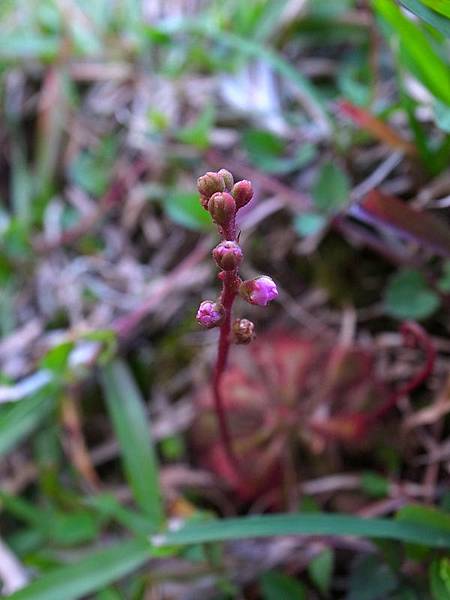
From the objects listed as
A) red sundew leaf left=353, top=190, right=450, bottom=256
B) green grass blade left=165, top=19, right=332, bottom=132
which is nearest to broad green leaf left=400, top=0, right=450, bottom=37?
red sundew leaf left=353, top=190, right=450, bottom=256

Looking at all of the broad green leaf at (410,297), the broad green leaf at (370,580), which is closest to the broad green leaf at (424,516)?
the broad green leaf at (370,580)

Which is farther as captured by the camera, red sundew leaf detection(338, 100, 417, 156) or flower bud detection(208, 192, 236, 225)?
red sundew leaf detection(338, 100, 417, 156)

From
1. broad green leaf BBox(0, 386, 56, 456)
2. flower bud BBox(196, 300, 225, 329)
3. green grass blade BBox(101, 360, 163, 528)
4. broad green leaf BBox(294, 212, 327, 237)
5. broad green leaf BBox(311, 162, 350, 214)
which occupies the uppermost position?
flower bud BBox(196, 300, 225, 329)

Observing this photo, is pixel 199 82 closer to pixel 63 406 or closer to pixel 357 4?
pixel 357 4

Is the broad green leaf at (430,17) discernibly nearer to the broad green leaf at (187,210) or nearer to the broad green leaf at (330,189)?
the broad green leaf at (330,189)

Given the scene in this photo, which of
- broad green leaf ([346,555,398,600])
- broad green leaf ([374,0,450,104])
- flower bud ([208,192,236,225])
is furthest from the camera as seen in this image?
broad green leaf ([374,0,450,104])

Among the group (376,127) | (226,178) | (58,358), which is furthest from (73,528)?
(376,127)

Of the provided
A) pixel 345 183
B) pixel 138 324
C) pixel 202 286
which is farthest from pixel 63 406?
pixel 345 183

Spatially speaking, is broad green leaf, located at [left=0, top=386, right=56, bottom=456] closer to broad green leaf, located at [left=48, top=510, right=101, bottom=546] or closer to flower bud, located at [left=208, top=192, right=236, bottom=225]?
broad green leaf, located at [left=48, top=510, right=101, bottom=546]

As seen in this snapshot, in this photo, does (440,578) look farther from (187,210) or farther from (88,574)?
(187,210)

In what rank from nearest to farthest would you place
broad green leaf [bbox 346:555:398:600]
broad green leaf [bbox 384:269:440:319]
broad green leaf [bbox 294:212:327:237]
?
broad green leaf [bbox 346:555:398:600]
broad green leaf [bbox 384:269:440:319]
broad green leaf [bbox 294:212:327:237]
